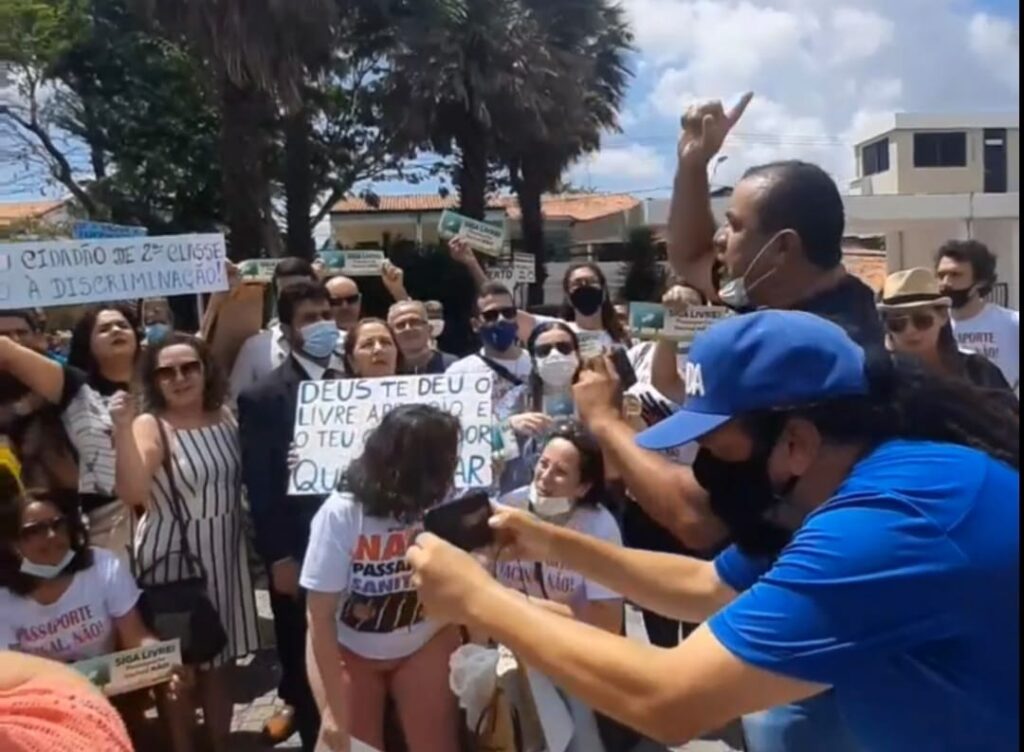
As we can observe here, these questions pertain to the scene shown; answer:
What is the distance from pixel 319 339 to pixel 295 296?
24cm

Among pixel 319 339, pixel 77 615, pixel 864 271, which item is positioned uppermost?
pixel 319 339

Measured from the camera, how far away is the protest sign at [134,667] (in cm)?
400

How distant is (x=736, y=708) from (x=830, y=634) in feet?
0.54

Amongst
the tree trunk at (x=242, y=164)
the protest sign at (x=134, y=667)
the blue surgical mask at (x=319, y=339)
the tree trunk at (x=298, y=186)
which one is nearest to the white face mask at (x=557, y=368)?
the blue surgical mask at (x=319, y=339)

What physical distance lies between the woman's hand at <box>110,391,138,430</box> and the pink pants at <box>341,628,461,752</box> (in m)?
1.07

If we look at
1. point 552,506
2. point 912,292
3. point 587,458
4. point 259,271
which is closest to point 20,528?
point 552,506

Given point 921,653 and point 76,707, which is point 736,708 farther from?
point 76,707

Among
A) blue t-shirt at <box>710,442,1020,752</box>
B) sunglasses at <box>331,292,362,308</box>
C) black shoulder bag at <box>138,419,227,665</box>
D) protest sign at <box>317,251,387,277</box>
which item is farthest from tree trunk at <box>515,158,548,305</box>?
blue t-shirt at <box>710,442,1020,752</box>

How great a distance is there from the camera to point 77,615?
4160 mm

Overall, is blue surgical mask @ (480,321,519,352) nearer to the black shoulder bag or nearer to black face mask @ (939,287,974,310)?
the black shoulder bag

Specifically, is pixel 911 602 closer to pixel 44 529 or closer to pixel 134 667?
pixel 134 667

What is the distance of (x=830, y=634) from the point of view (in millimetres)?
1672

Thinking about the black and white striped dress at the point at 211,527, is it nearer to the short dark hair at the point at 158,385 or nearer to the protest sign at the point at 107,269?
the short dark hair at the point at 158,385

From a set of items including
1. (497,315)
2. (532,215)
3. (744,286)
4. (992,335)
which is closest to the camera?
(744,286)
